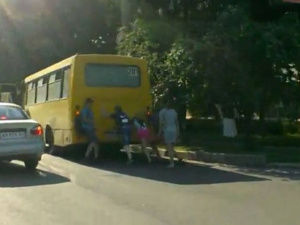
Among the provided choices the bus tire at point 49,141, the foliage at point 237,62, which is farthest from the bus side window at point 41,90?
the foliage at point 237,62

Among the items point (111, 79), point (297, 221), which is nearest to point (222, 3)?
point (111, 79)

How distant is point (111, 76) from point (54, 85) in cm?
248

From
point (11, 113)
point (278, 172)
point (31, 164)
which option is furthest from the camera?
point (31, 164)

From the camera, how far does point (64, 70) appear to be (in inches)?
796

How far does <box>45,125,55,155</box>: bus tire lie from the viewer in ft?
72.3

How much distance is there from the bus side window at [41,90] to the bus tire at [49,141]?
112 centimetres

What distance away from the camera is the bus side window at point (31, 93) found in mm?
24719

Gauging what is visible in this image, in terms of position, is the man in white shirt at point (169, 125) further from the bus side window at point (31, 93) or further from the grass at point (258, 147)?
the bus side window at point (31, 93)

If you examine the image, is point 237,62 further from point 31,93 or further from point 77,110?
point 31,93

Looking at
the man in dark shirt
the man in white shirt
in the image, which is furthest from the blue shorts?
the man in white shirt

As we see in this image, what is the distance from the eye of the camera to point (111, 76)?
19781mm

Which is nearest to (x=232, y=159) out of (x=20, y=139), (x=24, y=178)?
(x=20, y=139)

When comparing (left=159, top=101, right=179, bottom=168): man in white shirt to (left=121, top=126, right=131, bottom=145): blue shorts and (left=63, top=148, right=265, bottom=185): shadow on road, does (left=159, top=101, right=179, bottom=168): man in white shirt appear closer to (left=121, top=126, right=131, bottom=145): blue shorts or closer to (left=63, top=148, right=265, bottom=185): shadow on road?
(left=63, top=148, right=265, bottom=185): shadow on road

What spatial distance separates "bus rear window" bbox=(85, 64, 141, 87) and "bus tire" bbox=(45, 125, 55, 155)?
3221 millimetres
